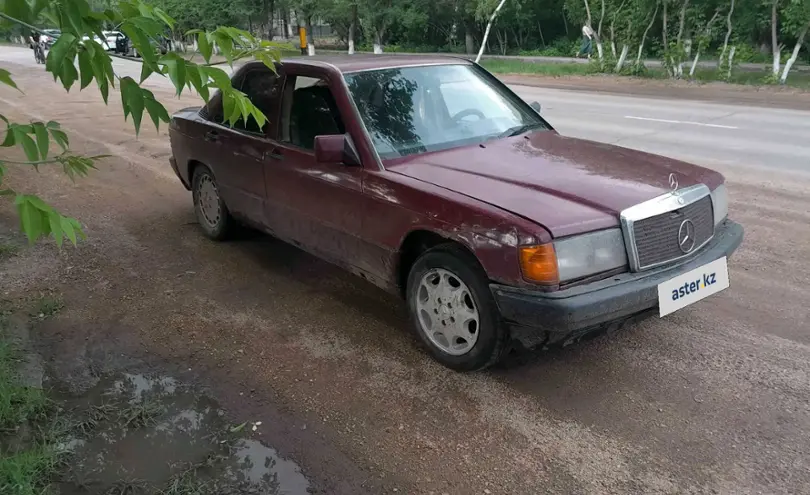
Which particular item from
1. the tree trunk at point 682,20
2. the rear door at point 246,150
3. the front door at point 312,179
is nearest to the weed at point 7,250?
the rear door at point 246,150

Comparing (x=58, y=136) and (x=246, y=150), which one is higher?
(x=58, y=136)

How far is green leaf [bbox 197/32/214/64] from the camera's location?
2180 mm

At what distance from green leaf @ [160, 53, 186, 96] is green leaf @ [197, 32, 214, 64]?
0.08m

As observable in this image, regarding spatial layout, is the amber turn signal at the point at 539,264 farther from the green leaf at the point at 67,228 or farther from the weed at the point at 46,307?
the weed at the point at 46,307

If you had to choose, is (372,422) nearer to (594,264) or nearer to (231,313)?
(594,264)

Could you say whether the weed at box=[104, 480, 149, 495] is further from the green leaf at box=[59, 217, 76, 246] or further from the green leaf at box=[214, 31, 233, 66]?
the green leaf at box=[214, 31, 233, 66]

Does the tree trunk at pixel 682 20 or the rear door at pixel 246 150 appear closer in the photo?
the rear door at pixel 246 150

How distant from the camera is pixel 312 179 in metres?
4.45

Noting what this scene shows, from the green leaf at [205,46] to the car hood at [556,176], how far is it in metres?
1.65

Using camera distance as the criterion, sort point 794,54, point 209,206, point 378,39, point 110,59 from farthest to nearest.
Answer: point 378,39 < point 794,54 < point 209,206 < point 110,59

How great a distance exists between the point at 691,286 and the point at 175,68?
2782 millimetres

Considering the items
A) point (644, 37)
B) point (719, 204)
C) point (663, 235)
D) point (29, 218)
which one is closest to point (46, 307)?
point (29, 218)

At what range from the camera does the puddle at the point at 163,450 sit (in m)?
2.93

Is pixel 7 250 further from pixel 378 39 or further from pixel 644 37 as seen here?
pixel 378 39
